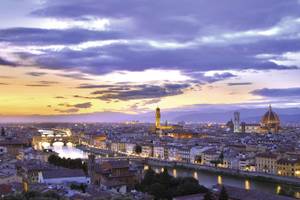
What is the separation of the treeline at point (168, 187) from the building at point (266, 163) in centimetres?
990

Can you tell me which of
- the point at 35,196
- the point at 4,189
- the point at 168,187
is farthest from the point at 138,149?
the point at 35,196

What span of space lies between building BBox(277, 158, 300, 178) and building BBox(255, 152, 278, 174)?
0.42 m

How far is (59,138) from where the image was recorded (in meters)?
65.5

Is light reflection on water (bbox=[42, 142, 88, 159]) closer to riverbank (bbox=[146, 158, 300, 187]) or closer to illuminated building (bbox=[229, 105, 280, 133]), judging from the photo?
riverbank (bbox=[146, 158, 300, 187])

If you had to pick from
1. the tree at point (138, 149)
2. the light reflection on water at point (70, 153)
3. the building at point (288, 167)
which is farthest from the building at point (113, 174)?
the tree at point (138, 149)

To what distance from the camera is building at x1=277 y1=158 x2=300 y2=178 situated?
23016 millimetres

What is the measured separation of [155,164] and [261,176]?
398 inches

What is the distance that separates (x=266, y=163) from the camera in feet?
83.5

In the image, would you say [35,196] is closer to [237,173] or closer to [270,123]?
[237,173]

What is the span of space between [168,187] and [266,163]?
11.4 metres

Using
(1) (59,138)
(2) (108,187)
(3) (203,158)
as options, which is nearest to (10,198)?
(2) (108,187)

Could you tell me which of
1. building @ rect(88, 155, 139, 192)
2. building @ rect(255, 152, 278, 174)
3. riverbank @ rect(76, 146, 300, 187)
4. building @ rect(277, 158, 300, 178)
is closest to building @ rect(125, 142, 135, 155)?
riverbank @ rect(76, 146, 300, 187)

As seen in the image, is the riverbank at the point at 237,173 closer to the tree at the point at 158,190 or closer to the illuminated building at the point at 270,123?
the tree at the point at 158,190

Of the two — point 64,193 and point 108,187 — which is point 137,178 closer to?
point 108,187
